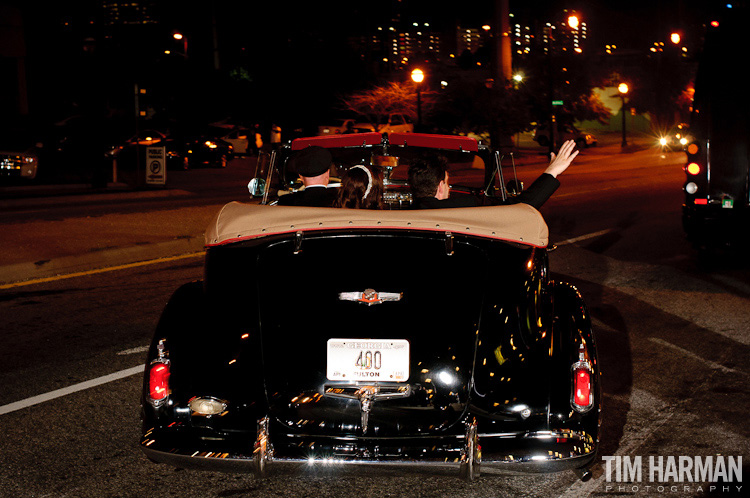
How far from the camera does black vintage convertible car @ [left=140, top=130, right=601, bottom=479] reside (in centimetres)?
349

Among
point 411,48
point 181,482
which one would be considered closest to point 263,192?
point 181,482

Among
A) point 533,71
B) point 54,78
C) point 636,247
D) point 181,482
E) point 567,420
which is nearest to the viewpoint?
point 567,420

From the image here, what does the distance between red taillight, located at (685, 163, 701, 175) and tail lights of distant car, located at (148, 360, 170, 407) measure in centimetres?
820

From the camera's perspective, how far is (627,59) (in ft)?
229

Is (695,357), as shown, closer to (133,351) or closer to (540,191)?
(540,191)

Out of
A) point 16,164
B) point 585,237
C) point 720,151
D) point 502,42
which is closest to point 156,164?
point 16,164

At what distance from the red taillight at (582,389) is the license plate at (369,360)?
2.38 feet

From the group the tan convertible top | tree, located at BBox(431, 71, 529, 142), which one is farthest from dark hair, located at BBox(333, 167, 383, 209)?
tree, located at BBox(431, 71, 529, 142)

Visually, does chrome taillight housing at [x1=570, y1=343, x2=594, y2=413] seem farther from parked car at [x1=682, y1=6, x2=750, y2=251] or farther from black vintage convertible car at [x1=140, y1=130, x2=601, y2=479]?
parked car at [x1=682, y1=6, x2=750, y2=251]

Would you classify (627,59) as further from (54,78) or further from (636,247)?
(636,247)

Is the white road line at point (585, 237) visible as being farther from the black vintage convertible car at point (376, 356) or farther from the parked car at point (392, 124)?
the parked car at point (392, 124)

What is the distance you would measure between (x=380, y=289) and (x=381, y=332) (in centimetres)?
20

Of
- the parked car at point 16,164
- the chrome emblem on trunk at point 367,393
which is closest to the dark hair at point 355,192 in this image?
the chrome emblem on trunk at point 367,393

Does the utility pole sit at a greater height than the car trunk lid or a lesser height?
greater
